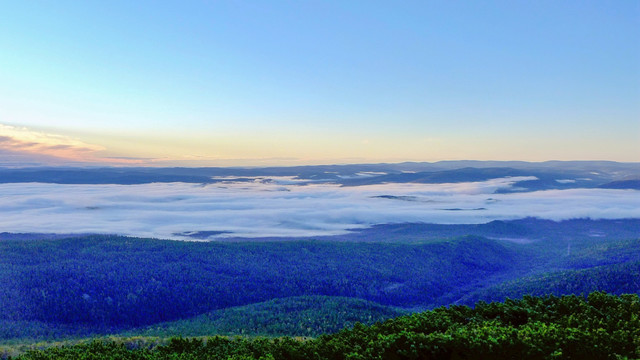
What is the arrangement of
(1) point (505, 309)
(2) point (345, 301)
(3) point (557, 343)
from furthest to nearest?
(2) point (345, 301) → (1) point (505, 309) → (3) point (557, 343)

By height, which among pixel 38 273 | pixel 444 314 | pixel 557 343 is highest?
pixel 557 343

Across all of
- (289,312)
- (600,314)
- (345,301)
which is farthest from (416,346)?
(345,301)

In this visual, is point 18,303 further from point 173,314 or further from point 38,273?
point 173,314

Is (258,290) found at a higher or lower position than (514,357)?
lower

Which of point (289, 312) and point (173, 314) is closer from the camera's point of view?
point (289, 312)

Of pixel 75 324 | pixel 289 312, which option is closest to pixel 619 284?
pixel 289 312

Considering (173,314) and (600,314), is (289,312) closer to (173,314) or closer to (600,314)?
(173,314)

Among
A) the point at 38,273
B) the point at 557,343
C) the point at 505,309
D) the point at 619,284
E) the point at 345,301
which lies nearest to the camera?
the point at 557,343
